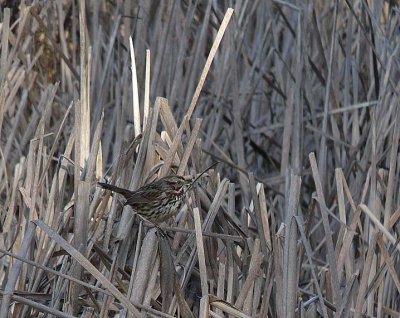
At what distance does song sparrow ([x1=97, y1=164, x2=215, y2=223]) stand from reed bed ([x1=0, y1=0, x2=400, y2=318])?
0.17 ft

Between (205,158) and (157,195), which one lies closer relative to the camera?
(157,195)

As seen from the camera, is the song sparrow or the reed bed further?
the song sparrow

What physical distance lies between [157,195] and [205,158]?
158 cm

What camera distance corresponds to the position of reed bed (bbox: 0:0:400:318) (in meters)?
3.38

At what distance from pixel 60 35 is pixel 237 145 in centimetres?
125

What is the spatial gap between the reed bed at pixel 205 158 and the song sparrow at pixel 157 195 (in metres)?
0.05

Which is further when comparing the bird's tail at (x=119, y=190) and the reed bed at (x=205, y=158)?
the bird's tail at (x=119, y=190)

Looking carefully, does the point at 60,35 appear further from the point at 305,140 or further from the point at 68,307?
the point at 68,307

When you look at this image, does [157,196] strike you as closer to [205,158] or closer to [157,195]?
[157,195]

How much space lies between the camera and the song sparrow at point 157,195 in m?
3.60

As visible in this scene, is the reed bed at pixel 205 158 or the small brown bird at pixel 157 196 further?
the small brown bird at pixel 157 196

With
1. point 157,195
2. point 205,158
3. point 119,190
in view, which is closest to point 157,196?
point 157,195

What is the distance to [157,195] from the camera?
12.1 ft

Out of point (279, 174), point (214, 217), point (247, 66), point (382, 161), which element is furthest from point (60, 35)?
point (214, 217)
